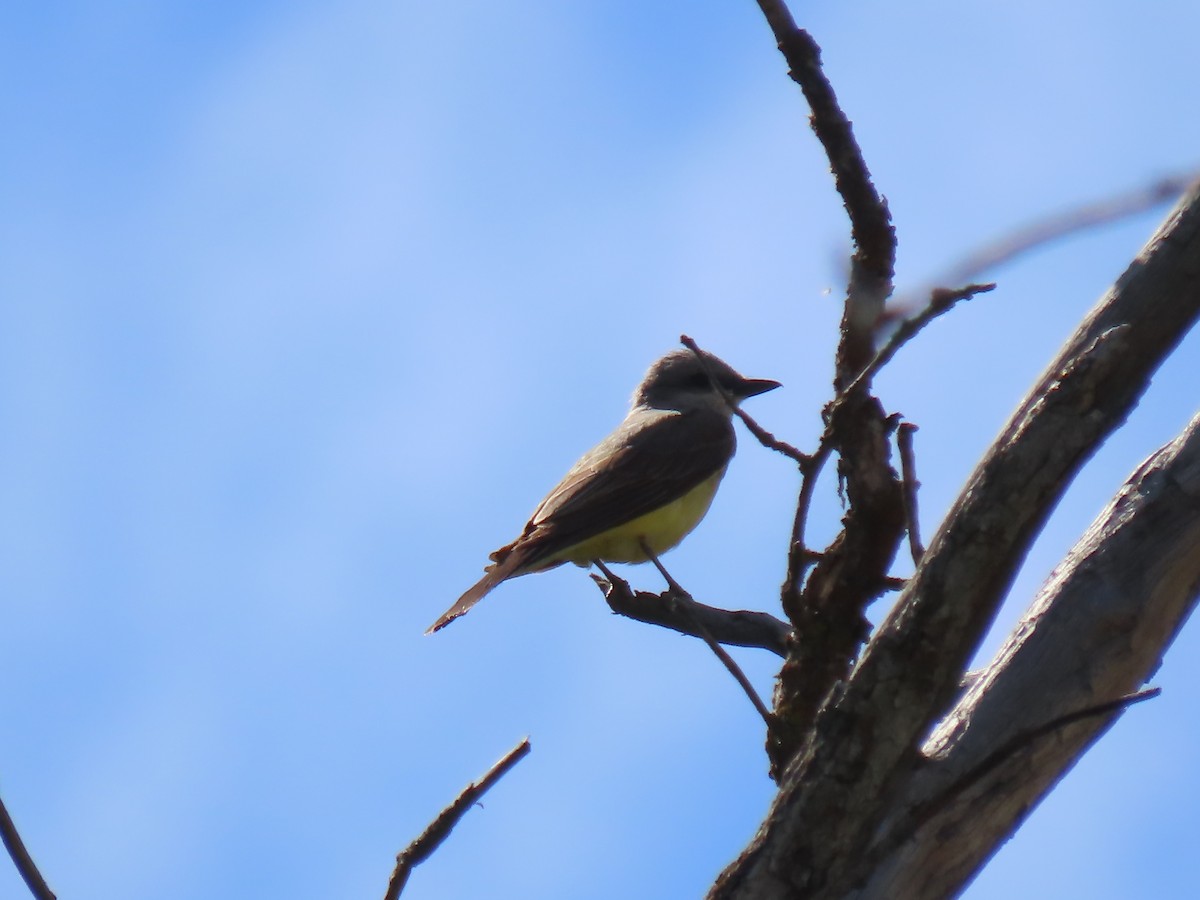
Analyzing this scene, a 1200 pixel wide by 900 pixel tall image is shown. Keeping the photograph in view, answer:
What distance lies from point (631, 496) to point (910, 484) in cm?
433

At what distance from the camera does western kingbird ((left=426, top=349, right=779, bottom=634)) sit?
7.99 metres

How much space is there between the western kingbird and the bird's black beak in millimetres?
23

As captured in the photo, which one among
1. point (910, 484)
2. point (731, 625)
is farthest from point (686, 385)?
point (910, 484)

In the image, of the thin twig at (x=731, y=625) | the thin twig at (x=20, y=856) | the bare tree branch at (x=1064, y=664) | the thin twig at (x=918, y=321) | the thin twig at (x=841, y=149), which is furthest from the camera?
the thin twig at (x=731, y=625)

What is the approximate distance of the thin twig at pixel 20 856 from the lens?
99.0 inches

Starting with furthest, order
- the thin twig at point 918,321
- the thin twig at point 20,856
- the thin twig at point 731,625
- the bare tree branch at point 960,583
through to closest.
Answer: the thin twig at point 731,625 < the bare tree branch at point 960,583 < the thin twig at point 918,321 < the thin twig at point 20,856

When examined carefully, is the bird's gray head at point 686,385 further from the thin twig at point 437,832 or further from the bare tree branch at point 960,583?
the thin twig at point 437,832

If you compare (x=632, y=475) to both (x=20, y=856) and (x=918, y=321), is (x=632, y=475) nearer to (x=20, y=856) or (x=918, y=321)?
(x=918, y=321)

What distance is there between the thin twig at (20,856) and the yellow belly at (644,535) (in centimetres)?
572

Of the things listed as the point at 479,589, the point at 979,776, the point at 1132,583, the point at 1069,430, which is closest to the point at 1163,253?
the point at 1069,430

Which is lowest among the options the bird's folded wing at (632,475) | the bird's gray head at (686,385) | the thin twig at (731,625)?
the thin twig at (731,625)

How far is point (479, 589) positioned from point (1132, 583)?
167 inches

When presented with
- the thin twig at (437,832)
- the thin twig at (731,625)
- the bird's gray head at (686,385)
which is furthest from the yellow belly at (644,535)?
the thin twig at (437,832)

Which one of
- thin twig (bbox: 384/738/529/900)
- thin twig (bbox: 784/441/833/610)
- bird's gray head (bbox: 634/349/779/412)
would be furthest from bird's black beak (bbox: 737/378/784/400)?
thin twig (bbox: 384/738/529/900)
